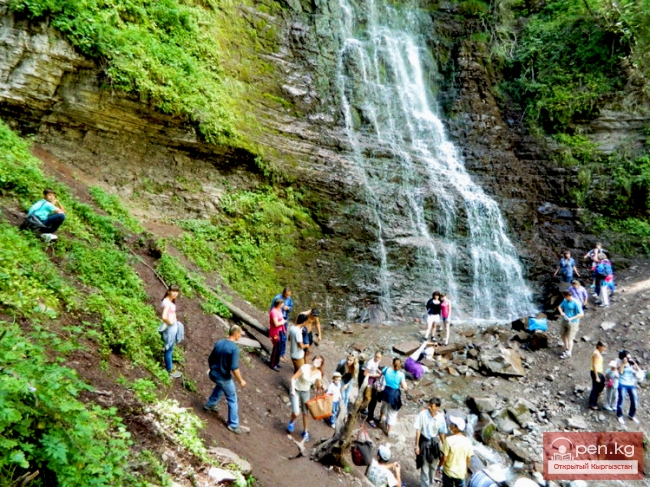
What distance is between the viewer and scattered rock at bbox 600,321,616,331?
11945mm

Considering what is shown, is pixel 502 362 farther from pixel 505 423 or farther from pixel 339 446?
pixel 339 446

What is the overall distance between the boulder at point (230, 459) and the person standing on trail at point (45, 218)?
4848 millimetres

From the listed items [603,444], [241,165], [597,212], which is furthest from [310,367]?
[597,212]

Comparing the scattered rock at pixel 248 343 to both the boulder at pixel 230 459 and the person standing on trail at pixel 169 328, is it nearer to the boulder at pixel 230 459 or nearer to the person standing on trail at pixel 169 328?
the person standing on trail at pixel 169 328

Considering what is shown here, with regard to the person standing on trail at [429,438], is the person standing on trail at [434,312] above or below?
above

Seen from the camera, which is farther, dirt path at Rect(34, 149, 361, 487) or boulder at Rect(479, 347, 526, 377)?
boulder at Rect(479, 347, 526, 377)

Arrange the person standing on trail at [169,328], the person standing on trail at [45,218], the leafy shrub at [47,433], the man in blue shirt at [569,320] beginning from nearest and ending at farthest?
1. the leafy shrub at [47,433]
2. the person standing on trail at [169,328]
3. the person standing on trail at [45,218]
4. the man in blue shirt at [569,320]

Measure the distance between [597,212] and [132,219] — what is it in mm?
18141

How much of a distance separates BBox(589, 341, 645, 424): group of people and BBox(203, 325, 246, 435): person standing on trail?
847 cm

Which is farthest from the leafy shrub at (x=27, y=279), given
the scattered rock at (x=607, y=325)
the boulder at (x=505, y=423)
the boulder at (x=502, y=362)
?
the scattered rock at (x=607, y=325)

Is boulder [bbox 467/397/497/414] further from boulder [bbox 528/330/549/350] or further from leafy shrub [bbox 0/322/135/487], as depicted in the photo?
leafy shrub [bbox 0/322/135/487]

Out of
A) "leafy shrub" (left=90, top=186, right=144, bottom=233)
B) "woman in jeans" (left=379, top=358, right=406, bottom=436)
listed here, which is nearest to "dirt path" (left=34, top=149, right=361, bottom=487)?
"leafy shrub" (left=90, top=186, right=144, bottom=233)

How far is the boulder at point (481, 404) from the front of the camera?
9.41m

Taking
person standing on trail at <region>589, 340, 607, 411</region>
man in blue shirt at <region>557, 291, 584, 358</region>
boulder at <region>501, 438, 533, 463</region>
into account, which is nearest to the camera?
boulder at <region>501, 438, 533, 463</region>
